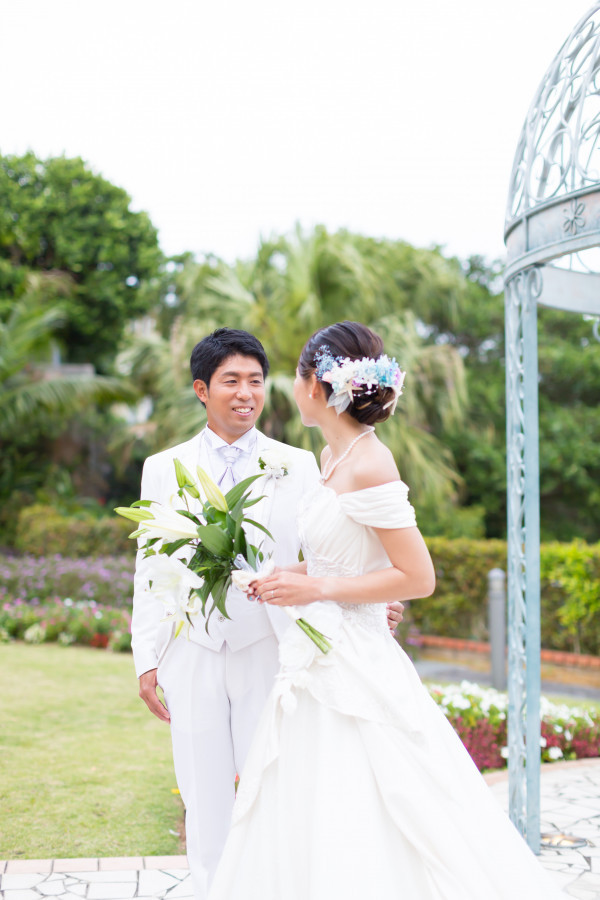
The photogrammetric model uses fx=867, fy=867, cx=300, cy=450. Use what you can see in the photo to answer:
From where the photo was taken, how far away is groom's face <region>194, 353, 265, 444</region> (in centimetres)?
303

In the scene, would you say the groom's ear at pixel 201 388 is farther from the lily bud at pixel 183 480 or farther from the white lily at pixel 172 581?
the white lily at pixel 172 581

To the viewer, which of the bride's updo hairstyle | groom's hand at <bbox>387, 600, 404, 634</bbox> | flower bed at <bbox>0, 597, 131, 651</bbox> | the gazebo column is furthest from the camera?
flower bed at <bbox>0, 597, 131, 651</bbox>

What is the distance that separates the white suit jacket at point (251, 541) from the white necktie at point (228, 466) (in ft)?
0.19

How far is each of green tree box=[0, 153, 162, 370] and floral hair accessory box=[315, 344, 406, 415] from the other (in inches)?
625

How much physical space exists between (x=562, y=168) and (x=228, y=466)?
2024mm

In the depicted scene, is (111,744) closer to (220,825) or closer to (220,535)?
(220,825)

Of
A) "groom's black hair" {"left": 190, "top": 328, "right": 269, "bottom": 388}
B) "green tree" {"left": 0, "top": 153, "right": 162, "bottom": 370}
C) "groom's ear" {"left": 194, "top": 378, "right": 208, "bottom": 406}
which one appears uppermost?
"green tree" {"left": 0, "top": 153, "right": 162, "bottom": 370}

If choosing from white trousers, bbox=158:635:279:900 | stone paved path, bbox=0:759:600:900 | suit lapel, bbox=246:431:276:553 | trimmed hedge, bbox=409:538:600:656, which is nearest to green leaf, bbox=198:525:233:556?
suit lapel, bbox=246:431:276:553

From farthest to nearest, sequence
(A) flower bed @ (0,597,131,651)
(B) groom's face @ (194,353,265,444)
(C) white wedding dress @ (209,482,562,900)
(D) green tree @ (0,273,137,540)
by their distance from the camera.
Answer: (D) green tree @ (0,273,137,540), (A) flower bed @ (0,597,131,651), (B) groom's face @ (194,353,265,444), (C) white wedding dress @ (209,482,562,900)

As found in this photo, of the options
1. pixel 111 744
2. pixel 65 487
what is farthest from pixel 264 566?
pixel 65 487

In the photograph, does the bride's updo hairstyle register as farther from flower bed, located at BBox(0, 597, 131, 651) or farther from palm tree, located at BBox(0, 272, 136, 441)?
palm tree, located at BBox(0, 272, 136, 441)

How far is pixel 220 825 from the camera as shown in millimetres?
2918

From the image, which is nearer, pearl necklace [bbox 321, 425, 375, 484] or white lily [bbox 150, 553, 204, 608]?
white lily [bbox 150, 553, 204, 608]

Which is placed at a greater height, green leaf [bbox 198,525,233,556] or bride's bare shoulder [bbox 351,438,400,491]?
bride's bare shoulder [bbox 351,438,400,491]
